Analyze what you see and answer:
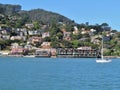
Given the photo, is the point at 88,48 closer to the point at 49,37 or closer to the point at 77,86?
the point at 49,37

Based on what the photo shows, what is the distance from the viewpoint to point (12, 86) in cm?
3441

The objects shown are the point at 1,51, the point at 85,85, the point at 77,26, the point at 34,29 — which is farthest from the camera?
the point at 77,26

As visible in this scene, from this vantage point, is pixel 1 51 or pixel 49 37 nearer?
pixel 1 51

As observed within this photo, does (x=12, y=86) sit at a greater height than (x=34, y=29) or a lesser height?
lesser

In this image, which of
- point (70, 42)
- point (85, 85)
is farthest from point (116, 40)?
point (85, 85)

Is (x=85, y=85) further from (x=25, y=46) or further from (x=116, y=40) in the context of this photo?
(x=116, y=40)

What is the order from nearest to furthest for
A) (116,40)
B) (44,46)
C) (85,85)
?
(85,85), (44,46), (116,40)

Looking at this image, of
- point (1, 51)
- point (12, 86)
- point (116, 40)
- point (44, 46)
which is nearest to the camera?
point (12, 86)

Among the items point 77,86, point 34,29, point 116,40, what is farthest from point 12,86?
point 34,29

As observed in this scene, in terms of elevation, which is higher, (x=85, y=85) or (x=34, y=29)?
(x=34, y=29)

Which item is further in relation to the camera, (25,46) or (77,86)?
(25,46)

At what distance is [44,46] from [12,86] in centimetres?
12100

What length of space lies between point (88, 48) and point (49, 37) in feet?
57.8

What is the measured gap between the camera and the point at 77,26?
19525cm
